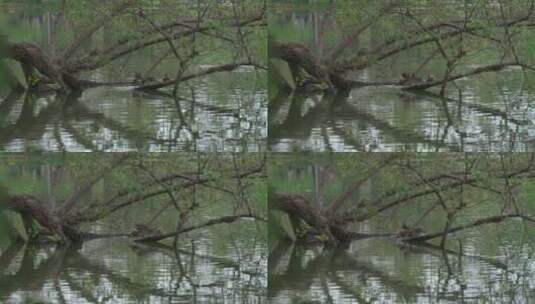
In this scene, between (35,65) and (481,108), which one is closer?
(481,108)

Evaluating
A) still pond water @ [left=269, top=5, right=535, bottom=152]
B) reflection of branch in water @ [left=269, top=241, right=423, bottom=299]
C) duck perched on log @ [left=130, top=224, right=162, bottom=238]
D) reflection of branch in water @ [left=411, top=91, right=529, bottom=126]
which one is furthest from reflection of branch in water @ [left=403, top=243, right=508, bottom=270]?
duck perched on log @ [left=130, top=224, right=162, bottom=238]

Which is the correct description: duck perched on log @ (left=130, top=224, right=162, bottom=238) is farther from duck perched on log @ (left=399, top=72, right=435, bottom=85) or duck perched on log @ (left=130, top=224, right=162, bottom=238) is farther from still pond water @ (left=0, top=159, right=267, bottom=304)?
duck perched on log @ (left=399, top=72, right=435, bottom=85)

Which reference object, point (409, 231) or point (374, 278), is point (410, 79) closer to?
point (409, 231)

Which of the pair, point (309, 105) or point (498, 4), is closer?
point (309, 105)


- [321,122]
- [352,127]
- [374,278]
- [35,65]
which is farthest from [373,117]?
[35,65]

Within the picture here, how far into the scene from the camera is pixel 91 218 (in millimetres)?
5121

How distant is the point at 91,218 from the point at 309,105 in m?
1.02

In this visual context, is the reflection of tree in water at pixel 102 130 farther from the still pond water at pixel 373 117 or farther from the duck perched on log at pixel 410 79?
the duck perched on log at pixel 410 79

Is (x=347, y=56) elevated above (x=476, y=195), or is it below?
above

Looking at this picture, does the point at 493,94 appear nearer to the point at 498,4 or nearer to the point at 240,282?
the point at 498,4

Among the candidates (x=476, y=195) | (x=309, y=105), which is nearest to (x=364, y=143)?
(x=309, y=105)

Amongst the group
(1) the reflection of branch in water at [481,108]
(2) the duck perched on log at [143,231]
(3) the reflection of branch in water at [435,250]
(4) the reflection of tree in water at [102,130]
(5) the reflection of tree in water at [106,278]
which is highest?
(1) the reflection of branch in water at [481,108]

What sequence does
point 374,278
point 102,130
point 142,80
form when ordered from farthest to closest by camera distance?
point 142,80, point 102,130, point 374,278

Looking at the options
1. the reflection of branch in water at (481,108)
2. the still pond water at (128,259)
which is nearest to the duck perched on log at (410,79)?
the reflection of branch in water at (481,108)
